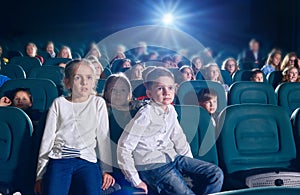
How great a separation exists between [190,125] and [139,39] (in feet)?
34.8

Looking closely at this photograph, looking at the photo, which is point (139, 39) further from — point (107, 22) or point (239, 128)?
point (239, 128)

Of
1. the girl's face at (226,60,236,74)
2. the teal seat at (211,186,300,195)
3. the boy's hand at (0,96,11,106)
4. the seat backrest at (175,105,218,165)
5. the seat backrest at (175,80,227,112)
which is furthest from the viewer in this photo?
the girl's face at (226,60,236,74)

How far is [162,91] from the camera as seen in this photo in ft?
8.23

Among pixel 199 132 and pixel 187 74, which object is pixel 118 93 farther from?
pixel 187 74

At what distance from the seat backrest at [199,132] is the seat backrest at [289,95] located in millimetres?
1775

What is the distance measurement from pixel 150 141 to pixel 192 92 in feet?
4.68

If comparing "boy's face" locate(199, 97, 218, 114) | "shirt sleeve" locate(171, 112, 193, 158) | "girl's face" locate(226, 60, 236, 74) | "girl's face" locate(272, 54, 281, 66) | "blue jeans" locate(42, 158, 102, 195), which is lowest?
"blue jeans" locate(42, 158, 102, 195)

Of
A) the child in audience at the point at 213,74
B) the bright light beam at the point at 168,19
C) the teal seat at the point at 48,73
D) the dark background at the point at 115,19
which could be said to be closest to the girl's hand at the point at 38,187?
the teal seat at the point at 48,73

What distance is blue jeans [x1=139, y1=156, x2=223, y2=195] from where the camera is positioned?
7.63 ft

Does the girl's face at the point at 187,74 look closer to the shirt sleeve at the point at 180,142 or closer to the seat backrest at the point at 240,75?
the seat backrest at the point at 240,75

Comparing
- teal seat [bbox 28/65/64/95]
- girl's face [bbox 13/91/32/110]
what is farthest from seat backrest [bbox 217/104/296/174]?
teal seat [bbox 28/65/64/95]

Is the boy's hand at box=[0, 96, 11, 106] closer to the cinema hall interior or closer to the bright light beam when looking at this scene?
the cinema hall interior

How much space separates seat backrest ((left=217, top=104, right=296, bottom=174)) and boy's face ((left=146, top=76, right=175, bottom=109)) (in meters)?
0.40

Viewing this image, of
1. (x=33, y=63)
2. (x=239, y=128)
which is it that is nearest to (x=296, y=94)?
(x=239, y=128)
